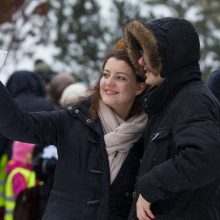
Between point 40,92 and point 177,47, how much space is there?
3.29 meters

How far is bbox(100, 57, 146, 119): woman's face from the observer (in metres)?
3.41

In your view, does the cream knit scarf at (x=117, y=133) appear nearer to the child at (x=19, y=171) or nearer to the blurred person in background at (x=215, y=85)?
the blurred person in background at (x=215, y=85)

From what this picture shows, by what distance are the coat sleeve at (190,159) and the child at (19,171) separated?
2682 millimetres

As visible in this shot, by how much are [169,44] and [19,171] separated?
2.83 metres

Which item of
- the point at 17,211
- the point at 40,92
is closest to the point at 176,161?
the point at 17,211

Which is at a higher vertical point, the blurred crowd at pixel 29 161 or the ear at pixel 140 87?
the ear at pixel 140 87

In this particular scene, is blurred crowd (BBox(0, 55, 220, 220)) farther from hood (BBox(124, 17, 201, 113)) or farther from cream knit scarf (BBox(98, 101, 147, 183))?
hood (BBox(124, 17, 201, 113))

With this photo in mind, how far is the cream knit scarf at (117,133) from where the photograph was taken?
3.32 m

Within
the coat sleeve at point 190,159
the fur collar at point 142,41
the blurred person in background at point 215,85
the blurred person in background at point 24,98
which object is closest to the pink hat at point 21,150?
the blurred person in background at point 24,98

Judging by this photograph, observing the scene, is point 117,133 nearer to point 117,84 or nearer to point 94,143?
point 94,143

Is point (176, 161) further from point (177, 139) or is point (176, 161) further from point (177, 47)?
point (177, 47)

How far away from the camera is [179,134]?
8.93 ft

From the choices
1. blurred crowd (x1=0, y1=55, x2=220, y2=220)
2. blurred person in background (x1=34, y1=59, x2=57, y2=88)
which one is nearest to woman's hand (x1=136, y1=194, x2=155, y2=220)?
blurred crowd (x1=0, y1=55, x2=220, y2=220)

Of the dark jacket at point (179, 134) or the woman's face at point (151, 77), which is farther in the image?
the woman's face at point (151, 77)
